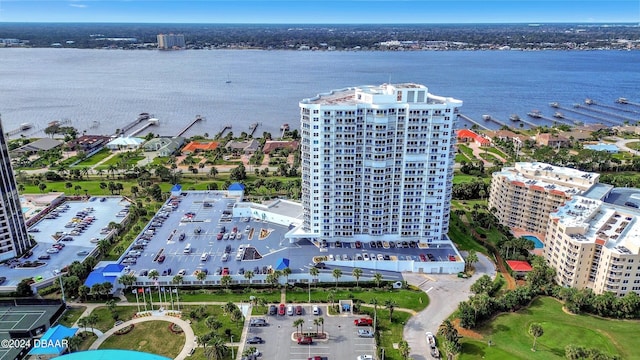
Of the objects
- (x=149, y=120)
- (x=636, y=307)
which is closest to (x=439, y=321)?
(x=636, y=307)

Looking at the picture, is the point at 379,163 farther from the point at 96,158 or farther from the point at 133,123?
the point at 133,123

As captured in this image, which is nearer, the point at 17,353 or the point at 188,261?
the point at 17,353

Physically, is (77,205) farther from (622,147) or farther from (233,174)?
(622,147)

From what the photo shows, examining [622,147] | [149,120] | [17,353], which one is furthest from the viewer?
[149,120]

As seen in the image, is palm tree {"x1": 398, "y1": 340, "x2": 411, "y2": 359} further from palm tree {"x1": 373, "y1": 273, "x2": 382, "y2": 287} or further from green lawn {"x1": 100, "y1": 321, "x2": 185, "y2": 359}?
green lawn {"x1": 100, "y1": 321, "x2": 185, "y2": 359}

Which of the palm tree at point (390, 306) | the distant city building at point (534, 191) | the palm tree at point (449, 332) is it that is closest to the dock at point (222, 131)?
the distant city building at point (534, 191)

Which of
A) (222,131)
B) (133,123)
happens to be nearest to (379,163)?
(222,131)

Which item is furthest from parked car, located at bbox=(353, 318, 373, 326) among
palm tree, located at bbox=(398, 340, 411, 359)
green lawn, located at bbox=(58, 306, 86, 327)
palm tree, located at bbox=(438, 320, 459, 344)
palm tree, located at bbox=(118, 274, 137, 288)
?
green lawn, located at bbox=(58, 306, 86, 327)
